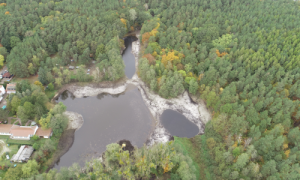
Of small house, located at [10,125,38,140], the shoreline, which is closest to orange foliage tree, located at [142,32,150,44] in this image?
the shoreline

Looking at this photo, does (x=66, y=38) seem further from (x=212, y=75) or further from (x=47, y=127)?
(x=212, y=75)

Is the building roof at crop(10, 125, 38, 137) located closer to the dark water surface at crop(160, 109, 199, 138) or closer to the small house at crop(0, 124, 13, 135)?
the small house at crop(0, 124, 13, 135)

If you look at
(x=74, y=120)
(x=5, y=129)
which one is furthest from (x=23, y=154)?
(x=74, y=120)

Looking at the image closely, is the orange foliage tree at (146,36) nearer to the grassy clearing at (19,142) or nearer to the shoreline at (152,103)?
the shoreline at (152,103)

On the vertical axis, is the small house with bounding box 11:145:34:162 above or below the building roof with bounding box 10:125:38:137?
below

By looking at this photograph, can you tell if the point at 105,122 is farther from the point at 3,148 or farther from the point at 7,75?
the point at 7,75
